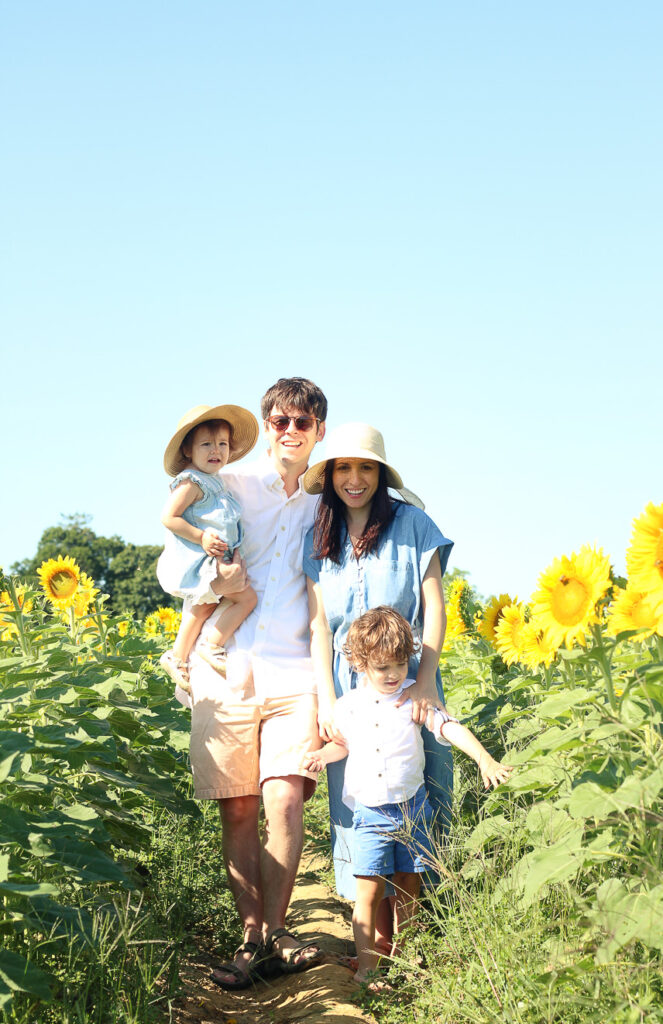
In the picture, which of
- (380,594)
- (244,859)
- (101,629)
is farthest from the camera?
(101,629)

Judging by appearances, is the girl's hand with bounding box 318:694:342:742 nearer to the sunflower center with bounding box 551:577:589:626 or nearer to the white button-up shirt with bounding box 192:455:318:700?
the white button-up shirt with bounding box 192:455:318:700

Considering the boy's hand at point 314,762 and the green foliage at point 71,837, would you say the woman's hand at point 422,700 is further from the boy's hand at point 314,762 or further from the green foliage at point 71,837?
the green foliage at point 71,837

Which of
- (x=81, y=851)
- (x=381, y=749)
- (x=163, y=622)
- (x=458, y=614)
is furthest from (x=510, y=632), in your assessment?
(x=163, y=622)

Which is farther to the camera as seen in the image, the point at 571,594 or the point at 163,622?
the point at 163,622

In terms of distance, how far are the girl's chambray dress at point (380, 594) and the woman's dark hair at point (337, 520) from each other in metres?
0.04

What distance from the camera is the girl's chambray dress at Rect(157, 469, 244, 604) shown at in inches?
185

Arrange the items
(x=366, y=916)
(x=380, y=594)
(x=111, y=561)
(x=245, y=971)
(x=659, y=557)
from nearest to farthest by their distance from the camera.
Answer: (x=659, y=557) → (x=366, y=916) → (x=245, y=971) → (x=380, y=594) → (x=111, y=561)

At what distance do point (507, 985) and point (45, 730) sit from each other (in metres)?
1.57

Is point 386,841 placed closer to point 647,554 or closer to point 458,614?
point 647,554

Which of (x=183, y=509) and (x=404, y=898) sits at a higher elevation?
(x=183, y=509)

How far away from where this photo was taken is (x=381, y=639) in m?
4.11

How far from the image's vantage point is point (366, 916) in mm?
3996

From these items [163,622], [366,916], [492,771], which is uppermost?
[163,622]

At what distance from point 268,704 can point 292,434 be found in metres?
1.19
